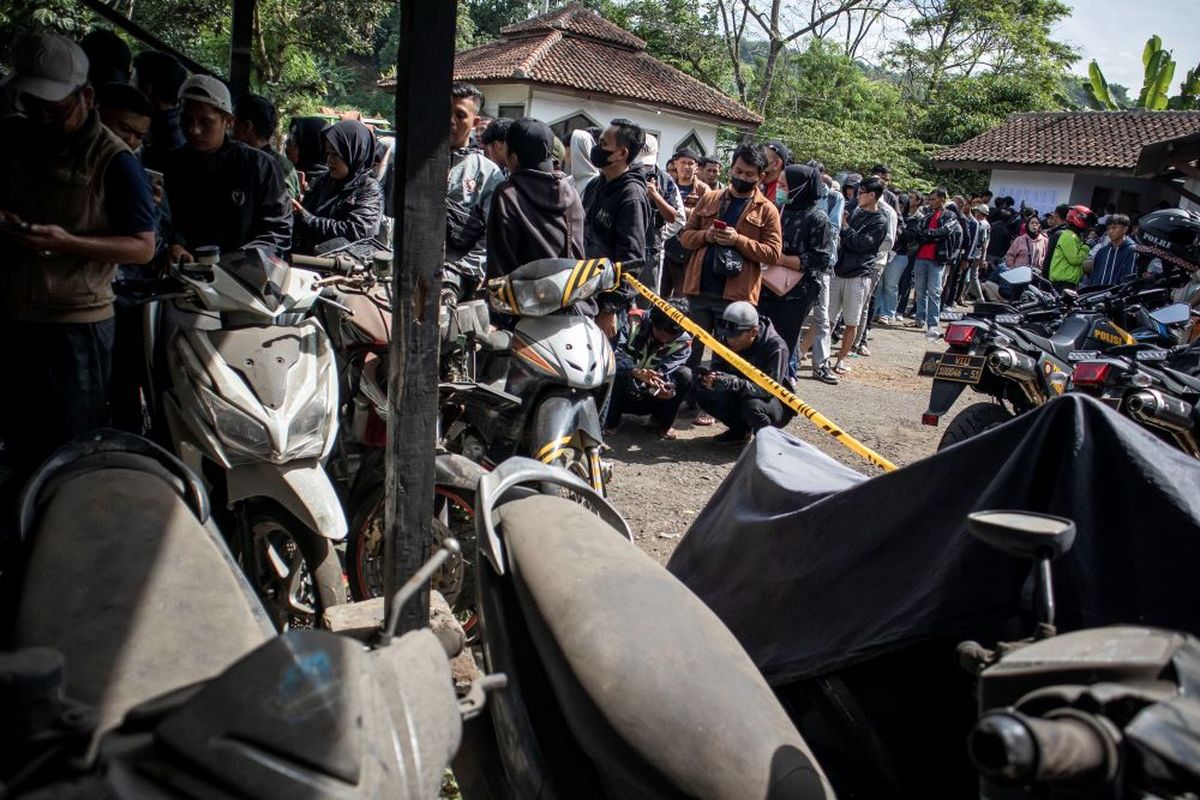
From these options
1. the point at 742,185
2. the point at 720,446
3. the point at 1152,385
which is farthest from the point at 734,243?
the point at 1152,385

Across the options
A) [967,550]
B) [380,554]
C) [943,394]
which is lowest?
[380,554]

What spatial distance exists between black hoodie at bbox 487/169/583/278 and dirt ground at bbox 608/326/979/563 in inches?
63.3

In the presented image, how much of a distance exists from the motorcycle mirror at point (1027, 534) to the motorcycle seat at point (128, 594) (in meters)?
1.19

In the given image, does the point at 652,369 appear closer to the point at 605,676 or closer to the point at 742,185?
the point at 742,185

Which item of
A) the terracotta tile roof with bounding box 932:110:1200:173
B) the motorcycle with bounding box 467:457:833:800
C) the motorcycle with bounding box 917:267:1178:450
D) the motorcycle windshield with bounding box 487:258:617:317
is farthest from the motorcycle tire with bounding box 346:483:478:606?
the terracotta tile roof with bounding box 932:110:1200:173

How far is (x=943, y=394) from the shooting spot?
219 inches

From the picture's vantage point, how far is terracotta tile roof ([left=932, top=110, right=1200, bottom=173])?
84.1ft

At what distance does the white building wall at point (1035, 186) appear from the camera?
2647 centimetres

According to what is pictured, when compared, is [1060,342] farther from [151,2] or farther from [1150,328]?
[151,2]

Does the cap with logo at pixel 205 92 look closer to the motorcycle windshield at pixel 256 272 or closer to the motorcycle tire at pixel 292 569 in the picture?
the motorcycle windshield at pixel 256 272

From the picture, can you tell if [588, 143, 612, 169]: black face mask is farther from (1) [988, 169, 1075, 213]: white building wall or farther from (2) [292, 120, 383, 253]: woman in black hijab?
(1) [988, 169, 1075, 213]: white building wall

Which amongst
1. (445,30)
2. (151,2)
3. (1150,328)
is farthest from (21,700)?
(151,2)

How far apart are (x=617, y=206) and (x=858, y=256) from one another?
467 cm

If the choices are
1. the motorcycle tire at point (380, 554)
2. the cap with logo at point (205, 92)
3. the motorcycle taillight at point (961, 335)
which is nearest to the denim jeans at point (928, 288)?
the motorcycle taillight at point (961, 335)
